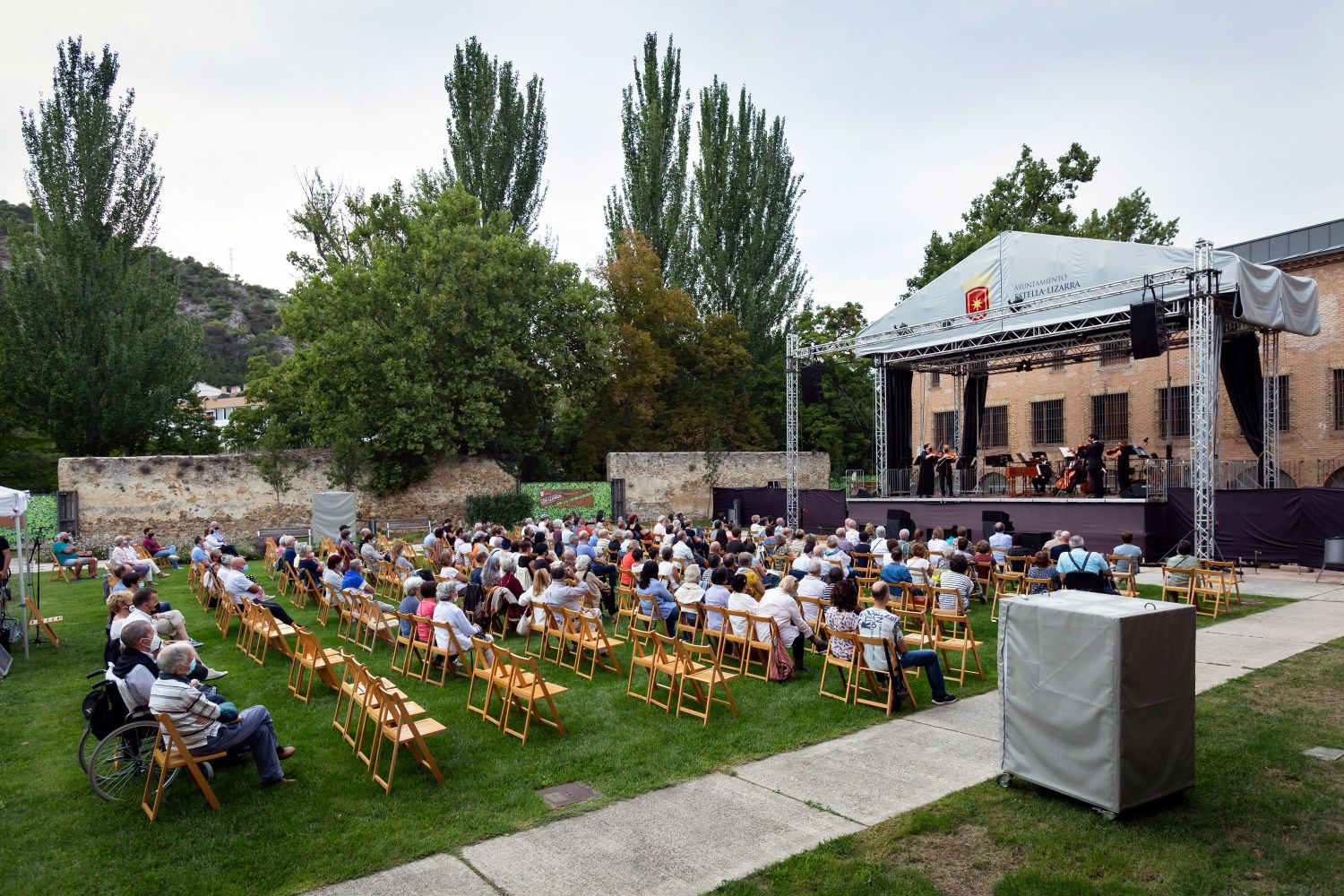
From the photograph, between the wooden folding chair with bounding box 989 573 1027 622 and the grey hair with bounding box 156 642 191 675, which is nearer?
the grey hair with bounding box 156 642 191 675

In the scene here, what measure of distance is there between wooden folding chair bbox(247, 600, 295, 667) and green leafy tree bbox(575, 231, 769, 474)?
20.3 metres

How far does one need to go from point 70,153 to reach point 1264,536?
32865 mm

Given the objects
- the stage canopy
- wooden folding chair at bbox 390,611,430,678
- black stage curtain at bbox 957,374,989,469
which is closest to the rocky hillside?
black stage curtain at bbox 957,374,989,469

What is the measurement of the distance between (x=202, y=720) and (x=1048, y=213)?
30.4 m

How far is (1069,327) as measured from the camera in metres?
17.0

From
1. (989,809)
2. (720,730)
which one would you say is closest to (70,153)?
(720,730)

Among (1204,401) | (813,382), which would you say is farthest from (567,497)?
(1204,401)

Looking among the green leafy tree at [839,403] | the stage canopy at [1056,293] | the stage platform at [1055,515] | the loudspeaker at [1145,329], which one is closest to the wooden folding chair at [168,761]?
the stage platform at [1055,515]

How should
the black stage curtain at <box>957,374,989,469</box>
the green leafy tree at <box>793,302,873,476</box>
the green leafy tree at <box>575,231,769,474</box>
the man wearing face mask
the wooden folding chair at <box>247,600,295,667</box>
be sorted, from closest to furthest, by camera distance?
the man wearing face mask → the wooden folding chair at <box>247,600,295,667</box> → the black stage curtain at <box>957,374,989,469</box> → the green leafy tree at <box>575,231,769,474</box> → the green leafy tree at <box>793,302,873,476</box>

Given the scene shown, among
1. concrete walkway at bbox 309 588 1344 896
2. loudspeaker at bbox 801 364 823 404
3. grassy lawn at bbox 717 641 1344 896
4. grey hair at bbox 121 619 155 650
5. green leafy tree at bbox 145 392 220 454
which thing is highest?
loudspeaker at bbox 801 364 823 404

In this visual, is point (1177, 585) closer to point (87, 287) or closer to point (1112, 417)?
point (1112, 417)

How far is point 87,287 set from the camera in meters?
24.0

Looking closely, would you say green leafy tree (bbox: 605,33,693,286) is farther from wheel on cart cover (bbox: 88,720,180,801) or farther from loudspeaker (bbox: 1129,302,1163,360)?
wheel on cart cover (bbox: 88,720,180,801)

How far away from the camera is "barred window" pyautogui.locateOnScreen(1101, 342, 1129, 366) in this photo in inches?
750
